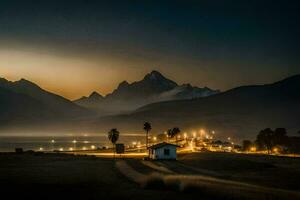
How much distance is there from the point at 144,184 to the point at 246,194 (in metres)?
12.9

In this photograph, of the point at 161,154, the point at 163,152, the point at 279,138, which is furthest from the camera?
the point at 279,138

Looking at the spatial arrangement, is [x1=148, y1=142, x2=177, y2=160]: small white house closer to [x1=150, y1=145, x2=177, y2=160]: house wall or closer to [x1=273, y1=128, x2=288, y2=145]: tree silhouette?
[x1=150, y1=145, x2=177, y2=160]: house wall

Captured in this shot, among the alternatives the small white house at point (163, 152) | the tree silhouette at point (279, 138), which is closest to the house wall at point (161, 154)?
the small white house at point (163, 152)

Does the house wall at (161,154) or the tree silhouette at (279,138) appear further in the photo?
the tree silhouette at (279,138)

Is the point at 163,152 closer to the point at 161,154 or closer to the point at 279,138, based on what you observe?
the point at 161,154

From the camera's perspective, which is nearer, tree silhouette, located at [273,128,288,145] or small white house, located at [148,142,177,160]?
small white house, located at [148,142,177,160]

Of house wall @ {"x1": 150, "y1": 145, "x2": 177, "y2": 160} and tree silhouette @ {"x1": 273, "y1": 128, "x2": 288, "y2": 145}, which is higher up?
tree silhouette @ {"x1": 273, "y1": 128, "x2": 288, "y2": 145}

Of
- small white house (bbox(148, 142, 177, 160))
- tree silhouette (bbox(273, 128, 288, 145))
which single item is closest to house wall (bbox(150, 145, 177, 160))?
small white house (bbox(148, 142, 177, 160))

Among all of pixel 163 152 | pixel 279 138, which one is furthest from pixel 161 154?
pixel 279 138

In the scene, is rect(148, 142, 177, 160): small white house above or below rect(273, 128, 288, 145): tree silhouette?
below

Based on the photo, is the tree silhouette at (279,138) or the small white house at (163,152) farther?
the tree silhouette at (279,138)

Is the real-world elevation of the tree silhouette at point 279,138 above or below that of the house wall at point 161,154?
above

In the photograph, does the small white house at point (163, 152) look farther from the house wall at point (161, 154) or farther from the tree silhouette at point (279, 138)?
the tree silhouette at point (279, 138)

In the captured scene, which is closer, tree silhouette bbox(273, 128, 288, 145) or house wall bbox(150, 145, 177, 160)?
house wall bbox(150, 145, 177, 160)
